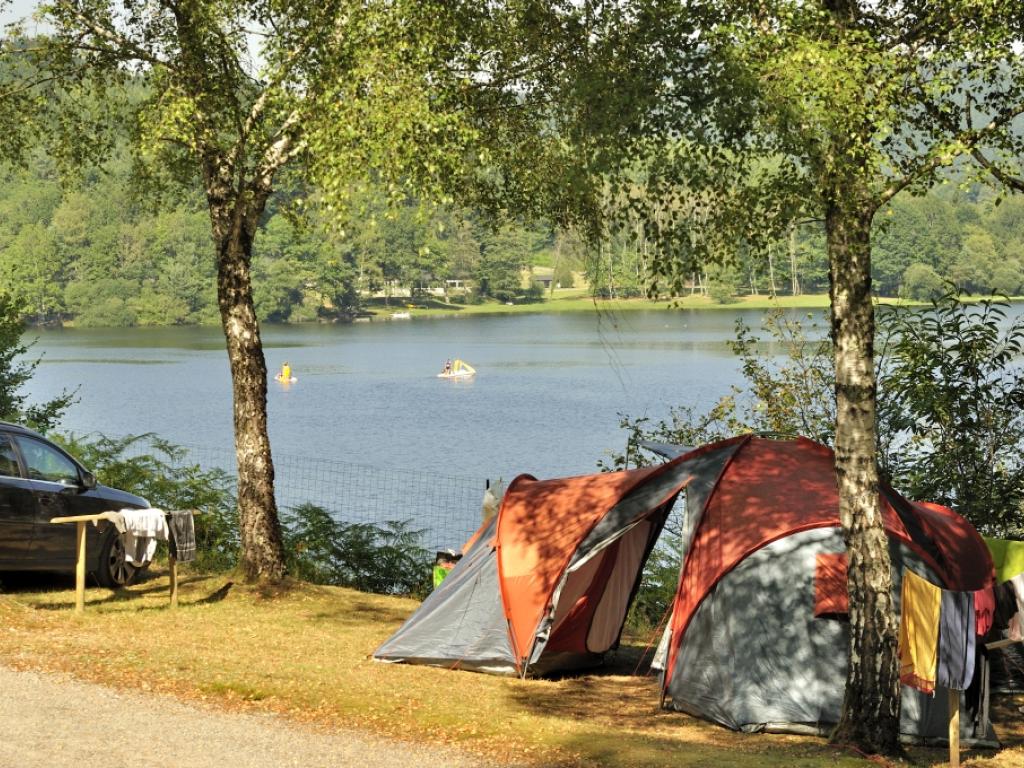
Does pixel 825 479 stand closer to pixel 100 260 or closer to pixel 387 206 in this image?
pixel 387 206

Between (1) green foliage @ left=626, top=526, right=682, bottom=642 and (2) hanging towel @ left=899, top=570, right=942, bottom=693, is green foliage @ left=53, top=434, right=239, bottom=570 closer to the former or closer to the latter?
(1) green foliage @ left=626, top=526, right=682, bottom=642

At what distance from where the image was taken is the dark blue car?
13.1 meters

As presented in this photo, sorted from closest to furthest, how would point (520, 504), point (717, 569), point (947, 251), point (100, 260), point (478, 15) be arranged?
point (717, 569), point (520, 504), point (478, 15), point (947, 251), point (100, 260)

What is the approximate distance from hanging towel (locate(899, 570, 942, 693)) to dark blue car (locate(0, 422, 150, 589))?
8230mm

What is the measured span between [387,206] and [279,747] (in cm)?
517

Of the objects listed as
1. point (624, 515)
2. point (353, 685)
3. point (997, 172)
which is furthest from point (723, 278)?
point (353, 685)

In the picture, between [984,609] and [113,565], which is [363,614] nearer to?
[113,565]

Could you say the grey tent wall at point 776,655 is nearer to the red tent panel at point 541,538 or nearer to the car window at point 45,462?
the red tent panel at point 541,538

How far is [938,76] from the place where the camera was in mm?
10266

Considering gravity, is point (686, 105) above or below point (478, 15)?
below

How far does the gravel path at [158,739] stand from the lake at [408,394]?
19.9ft

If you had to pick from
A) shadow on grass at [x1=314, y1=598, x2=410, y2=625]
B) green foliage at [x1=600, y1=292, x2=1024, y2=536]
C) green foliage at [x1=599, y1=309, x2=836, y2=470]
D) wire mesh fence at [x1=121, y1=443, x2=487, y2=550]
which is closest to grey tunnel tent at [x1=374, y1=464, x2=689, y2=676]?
shadow on grass at [x1=314, y1=598, x2=410, y2=625]

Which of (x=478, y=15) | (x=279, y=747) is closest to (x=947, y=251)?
(x=478, y=15)

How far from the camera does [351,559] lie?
701 inches
